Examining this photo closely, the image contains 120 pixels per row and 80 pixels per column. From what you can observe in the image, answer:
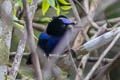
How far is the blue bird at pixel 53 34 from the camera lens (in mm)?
2949

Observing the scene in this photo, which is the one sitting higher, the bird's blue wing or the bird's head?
the bird's head

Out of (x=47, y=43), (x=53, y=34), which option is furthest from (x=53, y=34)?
(x=47, y=43)

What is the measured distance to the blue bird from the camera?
116 inches

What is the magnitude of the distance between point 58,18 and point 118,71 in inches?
45.9

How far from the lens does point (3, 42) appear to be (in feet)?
4.83

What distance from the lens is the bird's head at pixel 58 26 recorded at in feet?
9.67

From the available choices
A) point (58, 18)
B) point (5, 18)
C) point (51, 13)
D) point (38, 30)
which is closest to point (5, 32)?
point (5, 18)

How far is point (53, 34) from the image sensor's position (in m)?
3.08

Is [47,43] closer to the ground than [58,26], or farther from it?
closer to the ground

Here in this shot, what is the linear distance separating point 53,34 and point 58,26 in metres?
0.09

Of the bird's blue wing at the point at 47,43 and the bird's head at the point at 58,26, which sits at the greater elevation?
the bird's head at the point at 58,26

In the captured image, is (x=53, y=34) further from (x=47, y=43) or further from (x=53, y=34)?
(x=47, y=43)

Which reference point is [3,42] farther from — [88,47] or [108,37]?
[108,37]

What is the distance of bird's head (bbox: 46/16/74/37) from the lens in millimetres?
2949
